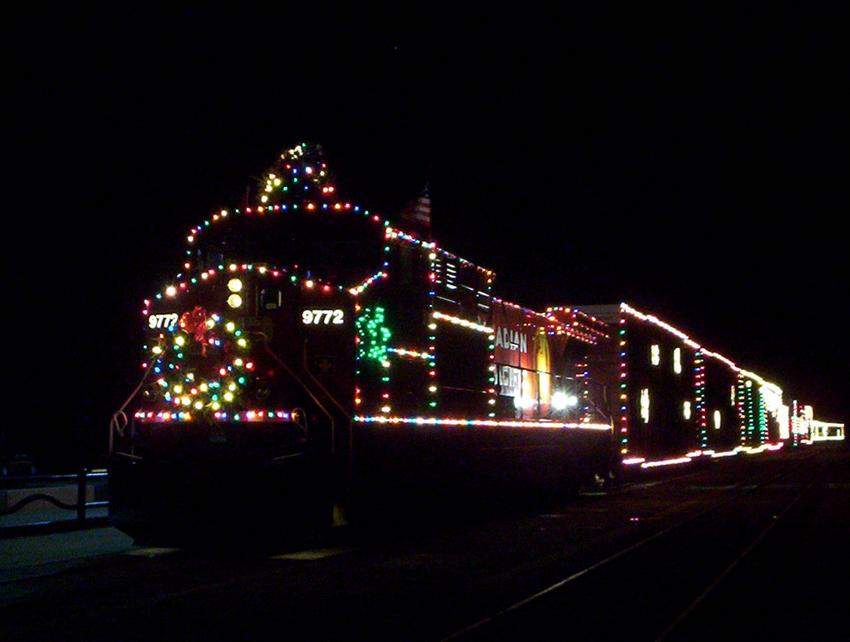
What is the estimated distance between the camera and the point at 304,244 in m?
12.8

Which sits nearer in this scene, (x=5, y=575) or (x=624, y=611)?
(x=624, y=611)

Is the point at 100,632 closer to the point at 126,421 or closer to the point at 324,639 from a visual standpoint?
the point at 324,639

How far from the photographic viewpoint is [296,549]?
1280 centimetres

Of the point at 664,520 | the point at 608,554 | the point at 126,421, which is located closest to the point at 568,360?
the point at 664,520

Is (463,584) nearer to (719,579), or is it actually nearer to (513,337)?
(719,579)

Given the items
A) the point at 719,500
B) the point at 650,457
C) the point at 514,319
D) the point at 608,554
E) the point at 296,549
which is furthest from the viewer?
the point at 650,457

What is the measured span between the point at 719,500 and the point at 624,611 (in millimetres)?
12354

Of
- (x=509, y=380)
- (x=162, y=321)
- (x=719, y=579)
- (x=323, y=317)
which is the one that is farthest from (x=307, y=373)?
(x=509, y=380)

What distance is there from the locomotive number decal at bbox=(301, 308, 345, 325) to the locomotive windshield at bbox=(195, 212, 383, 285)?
1.70ft

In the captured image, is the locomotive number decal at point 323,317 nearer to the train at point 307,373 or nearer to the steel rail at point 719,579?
the train at point 307,373

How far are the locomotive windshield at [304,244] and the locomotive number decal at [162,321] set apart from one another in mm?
858

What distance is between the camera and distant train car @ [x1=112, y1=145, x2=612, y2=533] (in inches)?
458

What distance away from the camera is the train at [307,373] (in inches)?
458

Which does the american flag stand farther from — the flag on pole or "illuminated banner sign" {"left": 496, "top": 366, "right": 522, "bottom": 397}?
"illuminated banner sign" {"left": 496, "top": 366, "right": 522, "bottom": 397}
